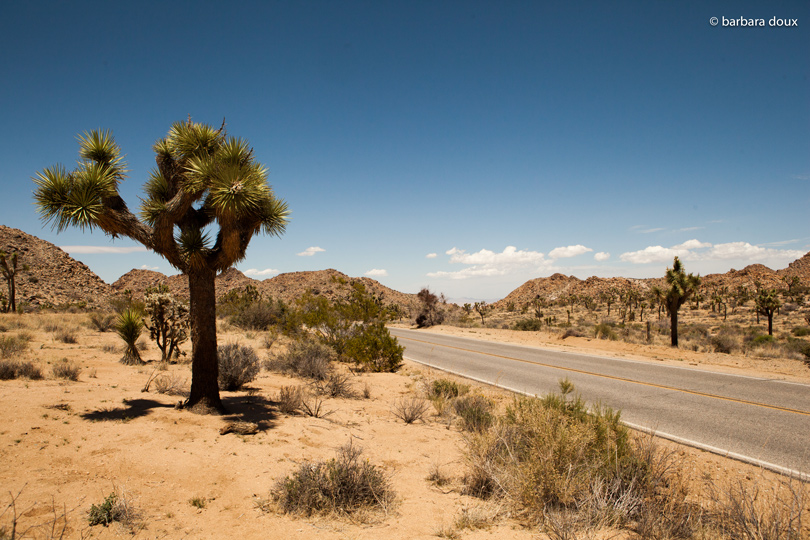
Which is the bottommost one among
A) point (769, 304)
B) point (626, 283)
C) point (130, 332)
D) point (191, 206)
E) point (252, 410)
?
point (252, 410)

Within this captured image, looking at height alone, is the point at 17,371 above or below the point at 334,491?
above

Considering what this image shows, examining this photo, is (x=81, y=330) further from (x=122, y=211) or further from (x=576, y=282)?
(x=576, y=282)

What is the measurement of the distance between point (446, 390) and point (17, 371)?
10120 mm

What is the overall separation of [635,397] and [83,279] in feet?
208

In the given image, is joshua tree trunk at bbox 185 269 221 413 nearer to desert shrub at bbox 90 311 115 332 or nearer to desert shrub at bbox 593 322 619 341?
desert shrub at bbox 90 311 115 332

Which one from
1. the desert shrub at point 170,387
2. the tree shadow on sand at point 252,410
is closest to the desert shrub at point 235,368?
the tree shadow on sand at point 252,410

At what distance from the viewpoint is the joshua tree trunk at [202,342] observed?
7648 mm

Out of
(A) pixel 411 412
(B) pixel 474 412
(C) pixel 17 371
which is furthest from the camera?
(C) pixel 17 371

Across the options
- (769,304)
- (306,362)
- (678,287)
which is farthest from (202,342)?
(769,304)

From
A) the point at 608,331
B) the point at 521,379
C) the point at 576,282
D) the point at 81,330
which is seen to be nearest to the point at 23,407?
the point at 521,379

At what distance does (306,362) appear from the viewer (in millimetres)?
12453

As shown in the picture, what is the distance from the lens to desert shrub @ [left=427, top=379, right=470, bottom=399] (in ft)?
34.1

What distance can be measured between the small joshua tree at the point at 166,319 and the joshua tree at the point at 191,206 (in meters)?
6.96

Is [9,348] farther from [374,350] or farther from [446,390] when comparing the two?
[446,390]
